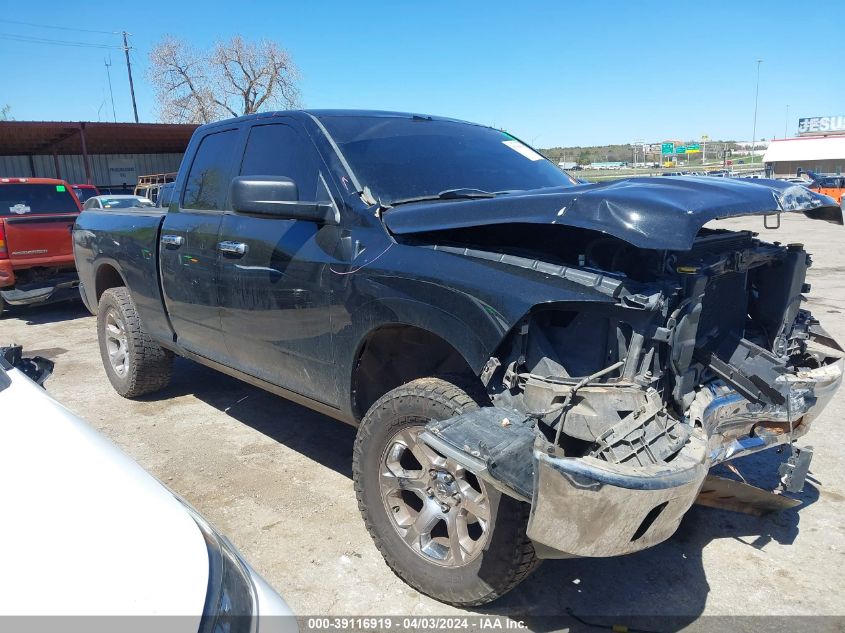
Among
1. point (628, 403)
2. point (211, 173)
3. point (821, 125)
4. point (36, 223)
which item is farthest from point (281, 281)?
point (821, 125)

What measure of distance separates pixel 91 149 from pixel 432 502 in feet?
97.8

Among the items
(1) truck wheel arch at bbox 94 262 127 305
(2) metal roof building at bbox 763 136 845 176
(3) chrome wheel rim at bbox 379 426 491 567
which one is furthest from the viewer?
(2) metal roof building at bbox 763 136 845 176

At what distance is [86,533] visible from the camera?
1.54m

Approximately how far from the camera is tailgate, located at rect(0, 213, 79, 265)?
859cm

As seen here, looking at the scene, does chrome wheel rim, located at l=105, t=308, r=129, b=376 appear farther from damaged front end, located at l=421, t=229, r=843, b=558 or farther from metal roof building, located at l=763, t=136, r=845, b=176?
metal roof building, located at l=763, t=136, r=845, b=176

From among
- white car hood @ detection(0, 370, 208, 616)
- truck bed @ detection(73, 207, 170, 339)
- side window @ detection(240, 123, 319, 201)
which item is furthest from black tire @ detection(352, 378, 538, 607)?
truck bed @ detection(73, 207, 170, 339)

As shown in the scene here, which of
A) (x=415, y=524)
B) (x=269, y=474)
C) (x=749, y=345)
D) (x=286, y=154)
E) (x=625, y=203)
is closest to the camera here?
(x=625, y=203)

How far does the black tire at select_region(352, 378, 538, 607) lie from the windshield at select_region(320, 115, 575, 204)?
1043 millimetres

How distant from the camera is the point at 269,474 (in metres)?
4.03

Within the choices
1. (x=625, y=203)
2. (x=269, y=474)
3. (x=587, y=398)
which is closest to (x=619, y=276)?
(x=625, y=203)

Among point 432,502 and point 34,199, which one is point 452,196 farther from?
point 34,199

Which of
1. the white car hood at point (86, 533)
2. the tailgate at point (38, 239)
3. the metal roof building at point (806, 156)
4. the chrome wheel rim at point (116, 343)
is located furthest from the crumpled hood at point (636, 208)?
the metal roof building at point (806, 156)

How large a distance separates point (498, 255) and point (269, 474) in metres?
2.26

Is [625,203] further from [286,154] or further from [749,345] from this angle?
[286,154]
